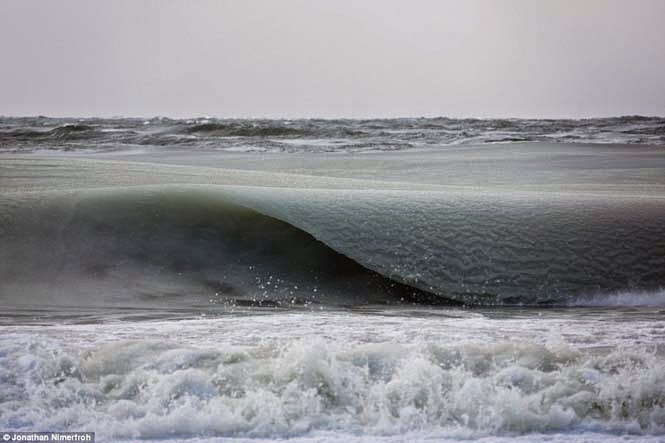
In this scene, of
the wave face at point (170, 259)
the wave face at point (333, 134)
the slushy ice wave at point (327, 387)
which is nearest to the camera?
the slushy ice wave at point (327, 387)

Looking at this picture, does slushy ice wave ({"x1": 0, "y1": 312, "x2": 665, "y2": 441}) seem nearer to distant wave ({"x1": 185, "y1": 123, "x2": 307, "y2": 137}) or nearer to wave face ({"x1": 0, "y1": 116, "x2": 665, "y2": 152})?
wave face ({"x1": 0, "y1": 116, "x2": 665, "y2": 152})

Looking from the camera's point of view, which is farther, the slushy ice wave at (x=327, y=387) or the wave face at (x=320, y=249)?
the wave face at (x=320, y=249)

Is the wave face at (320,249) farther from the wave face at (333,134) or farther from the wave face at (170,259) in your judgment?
the wave face at (333,134)

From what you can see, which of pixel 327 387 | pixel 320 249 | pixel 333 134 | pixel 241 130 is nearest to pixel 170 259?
pixel 320 249

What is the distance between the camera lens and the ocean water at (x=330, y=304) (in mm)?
2768

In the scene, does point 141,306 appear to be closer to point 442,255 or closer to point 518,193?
point 442,255

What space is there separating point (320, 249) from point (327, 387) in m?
2.08

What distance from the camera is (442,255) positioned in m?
4.82

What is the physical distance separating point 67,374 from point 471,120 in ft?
59.5

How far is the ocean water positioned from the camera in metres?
2.77

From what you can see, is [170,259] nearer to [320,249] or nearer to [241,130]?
[320,249]

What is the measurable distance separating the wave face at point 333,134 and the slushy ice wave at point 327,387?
399 inches

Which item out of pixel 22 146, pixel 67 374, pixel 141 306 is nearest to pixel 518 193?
pixel 141 306

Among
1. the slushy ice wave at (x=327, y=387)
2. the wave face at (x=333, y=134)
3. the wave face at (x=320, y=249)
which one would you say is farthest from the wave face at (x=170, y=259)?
the wave face at (x=333, y=134)
